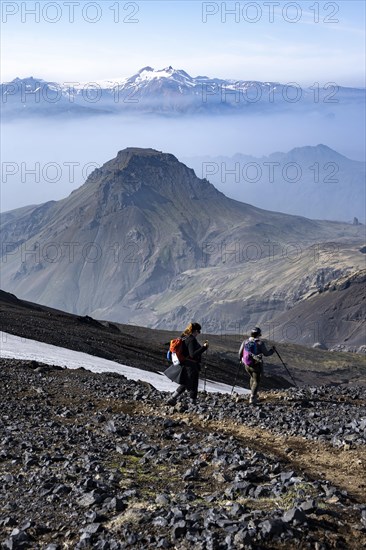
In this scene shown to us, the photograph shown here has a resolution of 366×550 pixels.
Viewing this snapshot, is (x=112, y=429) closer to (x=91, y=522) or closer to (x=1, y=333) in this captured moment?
(x=91, y=522)

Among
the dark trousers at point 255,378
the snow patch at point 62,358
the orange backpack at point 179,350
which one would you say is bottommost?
the snow patch at point 62,358

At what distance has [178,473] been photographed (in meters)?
15.3

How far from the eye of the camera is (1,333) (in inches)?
2008

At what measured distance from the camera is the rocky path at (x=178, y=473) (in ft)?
37.9

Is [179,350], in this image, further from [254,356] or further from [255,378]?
[255,378]

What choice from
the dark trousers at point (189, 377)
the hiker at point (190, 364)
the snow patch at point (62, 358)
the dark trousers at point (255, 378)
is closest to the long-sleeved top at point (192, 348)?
the hiker at point (190, 364)

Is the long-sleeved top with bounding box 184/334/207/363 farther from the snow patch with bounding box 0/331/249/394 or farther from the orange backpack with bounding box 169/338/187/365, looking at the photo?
the snow patch with bounding box 0/331/249/394

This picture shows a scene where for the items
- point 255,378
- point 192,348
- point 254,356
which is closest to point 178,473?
point 192,348

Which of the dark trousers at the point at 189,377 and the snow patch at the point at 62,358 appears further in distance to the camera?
the snow patch at the point at 62,358

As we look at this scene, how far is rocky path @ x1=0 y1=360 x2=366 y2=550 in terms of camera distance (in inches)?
455

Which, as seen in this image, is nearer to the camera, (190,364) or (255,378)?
(190,364)

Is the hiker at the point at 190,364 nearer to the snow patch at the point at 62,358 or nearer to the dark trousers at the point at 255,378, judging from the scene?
the dark trousers at the point at 255,378

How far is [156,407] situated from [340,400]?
269 inches

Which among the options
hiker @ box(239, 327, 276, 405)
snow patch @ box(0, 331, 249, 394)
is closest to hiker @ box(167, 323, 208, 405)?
hiker @ box(239, 327, 276, 405)
